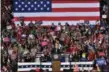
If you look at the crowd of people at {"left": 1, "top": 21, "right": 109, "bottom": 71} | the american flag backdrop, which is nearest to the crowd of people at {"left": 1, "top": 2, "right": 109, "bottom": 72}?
the crowd of people at {"left": 1, "top": 21, "right": 109, "bottom": 71}

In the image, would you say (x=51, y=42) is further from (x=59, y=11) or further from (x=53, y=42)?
(x=59, y=11)

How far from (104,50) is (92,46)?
67cm

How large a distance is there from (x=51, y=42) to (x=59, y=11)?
296 centimetres

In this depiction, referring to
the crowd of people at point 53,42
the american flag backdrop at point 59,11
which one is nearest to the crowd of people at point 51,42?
the crowd of people at point 53,42

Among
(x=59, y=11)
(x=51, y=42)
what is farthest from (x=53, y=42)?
(x=59, y=11)

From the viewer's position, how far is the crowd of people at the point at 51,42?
31125mm

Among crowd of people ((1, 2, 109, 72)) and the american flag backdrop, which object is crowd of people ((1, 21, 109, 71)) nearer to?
crowd of people ((1, 2, 109, 72))

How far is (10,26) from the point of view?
112 feet

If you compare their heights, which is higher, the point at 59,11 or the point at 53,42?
the point at 59,11

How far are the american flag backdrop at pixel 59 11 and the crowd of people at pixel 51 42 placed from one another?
1.37 feet

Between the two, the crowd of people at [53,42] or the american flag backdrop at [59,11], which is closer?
the crowd of people at [53,42]

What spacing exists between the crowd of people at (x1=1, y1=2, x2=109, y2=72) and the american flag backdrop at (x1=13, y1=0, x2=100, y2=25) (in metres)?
0.42

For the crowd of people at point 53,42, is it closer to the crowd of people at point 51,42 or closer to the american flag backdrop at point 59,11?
the crowd of people at point 51,42

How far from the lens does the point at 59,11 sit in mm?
35062
